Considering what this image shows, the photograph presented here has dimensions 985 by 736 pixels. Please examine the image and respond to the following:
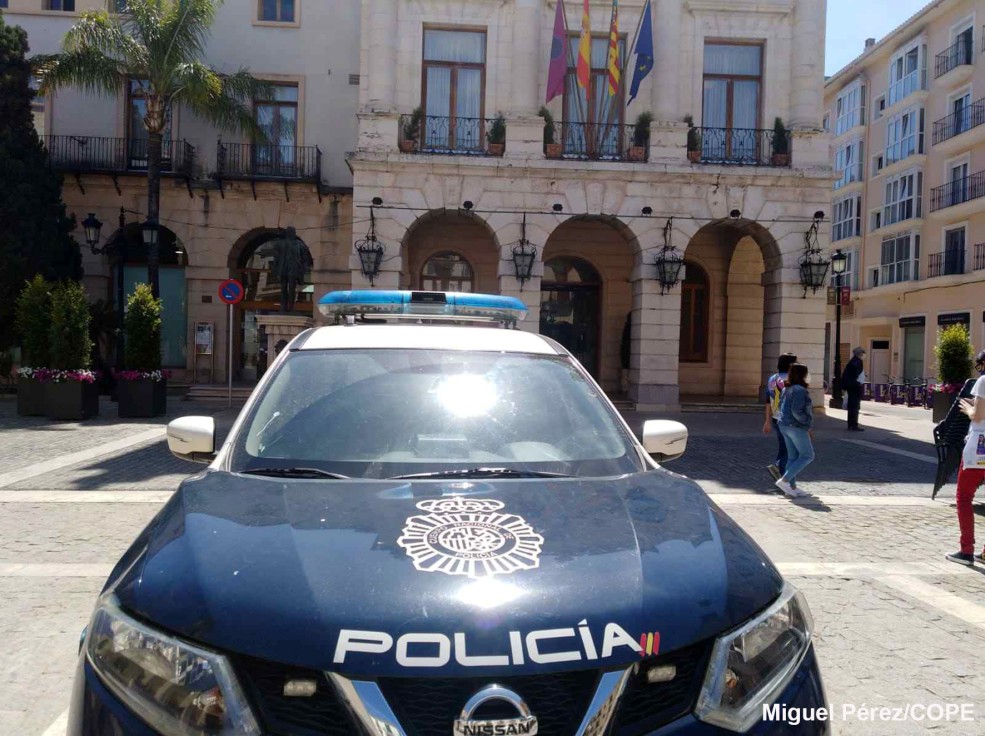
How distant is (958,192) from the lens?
34312mm

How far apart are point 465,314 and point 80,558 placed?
12.4 feet

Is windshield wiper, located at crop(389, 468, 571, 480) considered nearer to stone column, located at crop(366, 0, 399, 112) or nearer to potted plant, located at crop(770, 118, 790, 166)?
stone column, located at crop(366, 0, 399, 112)

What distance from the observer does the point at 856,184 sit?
1727 inches

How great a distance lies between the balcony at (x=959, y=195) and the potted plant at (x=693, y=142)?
19.4m

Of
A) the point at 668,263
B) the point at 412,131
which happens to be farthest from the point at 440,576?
the point at 412,131

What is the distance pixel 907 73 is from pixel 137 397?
39510 mm

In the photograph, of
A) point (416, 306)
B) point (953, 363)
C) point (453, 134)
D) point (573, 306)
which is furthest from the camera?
point (573, 306)

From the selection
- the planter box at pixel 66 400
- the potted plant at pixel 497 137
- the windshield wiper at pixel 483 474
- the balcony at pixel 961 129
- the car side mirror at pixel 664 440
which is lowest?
the planter box at pixel 66 400

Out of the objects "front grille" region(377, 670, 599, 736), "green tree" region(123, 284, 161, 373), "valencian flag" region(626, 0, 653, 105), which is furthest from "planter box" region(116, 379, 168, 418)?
"front grille" region(377, 670, 599, 736)

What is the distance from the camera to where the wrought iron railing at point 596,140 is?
19.8m

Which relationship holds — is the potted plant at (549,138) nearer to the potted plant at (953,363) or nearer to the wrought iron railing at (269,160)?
the wrought iron railing at (269,160)

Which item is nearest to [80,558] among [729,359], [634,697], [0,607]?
[0,607]

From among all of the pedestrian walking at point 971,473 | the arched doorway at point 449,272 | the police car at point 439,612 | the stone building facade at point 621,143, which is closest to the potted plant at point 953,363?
the stone building facade at point 621,143

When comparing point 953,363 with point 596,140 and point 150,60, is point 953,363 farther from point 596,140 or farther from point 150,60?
point 150,60
